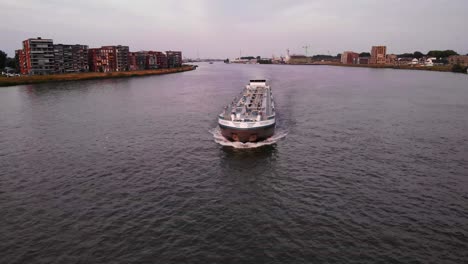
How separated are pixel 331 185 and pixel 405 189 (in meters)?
7.10

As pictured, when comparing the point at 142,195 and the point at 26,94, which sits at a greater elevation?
the point at 26,94

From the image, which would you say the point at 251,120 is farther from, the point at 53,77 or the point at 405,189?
the point at 53,77

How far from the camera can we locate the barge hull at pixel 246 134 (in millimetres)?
44094

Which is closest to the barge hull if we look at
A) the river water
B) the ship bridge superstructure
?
the river water

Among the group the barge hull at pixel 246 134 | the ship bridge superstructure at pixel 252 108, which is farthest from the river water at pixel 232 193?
the ship bridge superstructure at pixel 252 108

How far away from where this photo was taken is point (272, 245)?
876 inches

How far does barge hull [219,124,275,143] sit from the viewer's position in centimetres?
4409

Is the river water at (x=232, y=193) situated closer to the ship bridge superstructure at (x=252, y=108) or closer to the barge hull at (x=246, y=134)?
the barge hull at (x=246, y=134)

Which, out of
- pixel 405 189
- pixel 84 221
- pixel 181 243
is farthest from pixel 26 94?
pixel 405 189

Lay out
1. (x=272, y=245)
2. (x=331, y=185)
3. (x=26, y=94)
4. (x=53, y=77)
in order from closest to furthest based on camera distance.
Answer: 1. (x=272, y=245)
2. (x=331, y=185)
3. (x=26, y=94)
4. (x=53, y=77)

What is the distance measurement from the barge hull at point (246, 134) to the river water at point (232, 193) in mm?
1506

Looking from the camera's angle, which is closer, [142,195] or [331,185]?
[142,195]

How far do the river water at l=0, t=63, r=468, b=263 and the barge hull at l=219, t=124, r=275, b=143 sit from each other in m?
1.51

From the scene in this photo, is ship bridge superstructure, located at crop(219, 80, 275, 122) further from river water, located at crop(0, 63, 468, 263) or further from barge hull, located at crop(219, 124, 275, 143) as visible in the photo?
river water, located at crop(0, 63, 468, 263)
